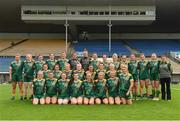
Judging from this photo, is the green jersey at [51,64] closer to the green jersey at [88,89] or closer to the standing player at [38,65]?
the standing player at [38,65]

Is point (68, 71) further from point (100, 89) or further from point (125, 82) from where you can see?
point (125, 82)

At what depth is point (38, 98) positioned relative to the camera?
13.8 metres

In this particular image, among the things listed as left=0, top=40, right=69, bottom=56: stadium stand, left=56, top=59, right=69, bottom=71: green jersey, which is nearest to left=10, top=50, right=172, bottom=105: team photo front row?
left=56, top=59, right=69, bottom=71: green jersey

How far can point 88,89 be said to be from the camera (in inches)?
542

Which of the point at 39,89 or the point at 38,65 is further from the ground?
the point at 38,65

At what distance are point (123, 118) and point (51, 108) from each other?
2717 millimetres

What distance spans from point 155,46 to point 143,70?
87.0 ft

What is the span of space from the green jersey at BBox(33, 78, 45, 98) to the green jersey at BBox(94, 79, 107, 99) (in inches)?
66.4

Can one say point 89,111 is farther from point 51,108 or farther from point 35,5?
point 35,5

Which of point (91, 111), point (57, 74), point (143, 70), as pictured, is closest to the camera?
point (91, 111)

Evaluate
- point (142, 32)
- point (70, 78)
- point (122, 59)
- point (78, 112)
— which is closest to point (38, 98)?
point (70, 78)

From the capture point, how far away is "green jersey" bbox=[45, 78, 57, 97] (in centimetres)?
1382

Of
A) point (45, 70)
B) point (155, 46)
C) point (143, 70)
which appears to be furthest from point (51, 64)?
point (155, 46)

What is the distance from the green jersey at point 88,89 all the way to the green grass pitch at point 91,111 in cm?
68
